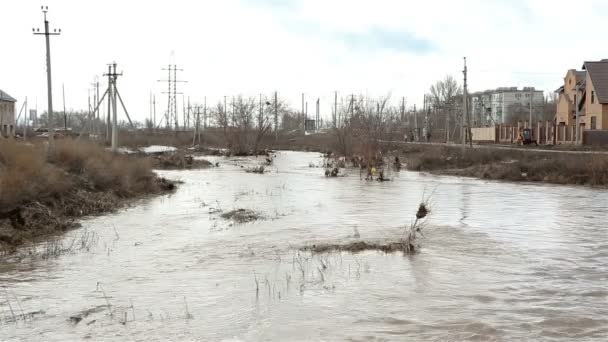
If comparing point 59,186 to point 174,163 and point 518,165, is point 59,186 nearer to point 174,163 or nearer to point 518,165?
point 518,165

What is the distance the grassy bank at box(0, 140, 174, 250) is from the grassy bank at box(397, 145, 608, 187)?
59.5ft

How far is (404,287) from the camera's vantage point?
32.3 feet

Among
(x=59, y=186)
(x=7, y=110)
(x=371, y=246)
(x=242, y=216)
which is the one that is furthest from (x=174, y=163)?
(x=7, y=110)

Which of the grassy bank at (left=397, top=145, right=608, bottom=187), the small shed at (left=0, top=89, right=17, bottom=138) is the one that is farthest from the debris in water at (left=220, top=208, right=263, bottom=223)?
the small shed at (left=0, top=89, right=17, bottom=138)

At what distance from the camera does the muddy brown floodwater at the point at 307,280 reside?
778cm

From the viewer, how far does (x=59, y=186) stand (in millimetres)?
18750

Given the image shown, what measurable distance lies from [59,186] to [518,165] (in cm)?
2416

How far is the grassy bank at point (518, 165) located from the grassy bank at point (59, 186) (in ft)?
59.5

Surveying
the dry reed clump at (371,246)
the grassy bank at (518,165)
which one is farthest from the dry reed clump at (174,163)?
the dry reed clump at (371,246)

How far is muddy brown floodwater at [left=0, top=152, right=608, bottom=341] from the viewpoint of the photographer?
7.78m

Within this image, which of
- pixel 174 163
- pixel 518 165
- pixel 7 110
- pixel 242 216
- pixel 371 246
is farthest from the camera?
pixel 7 110

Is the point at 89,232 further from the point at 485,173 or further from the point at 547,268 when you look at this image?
the point at 485,173

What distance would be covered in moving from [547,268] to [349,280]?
3856 millimetres

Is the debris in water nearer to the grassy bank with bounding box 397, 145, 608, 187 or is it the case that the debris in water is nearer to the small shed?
the grassy bank with bounding box 397, 145, 608, 187
